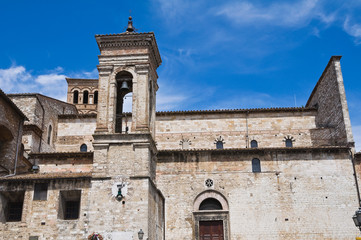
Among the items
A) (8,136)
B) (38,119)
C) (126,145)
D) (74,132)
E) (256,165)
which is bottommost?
(126,145)

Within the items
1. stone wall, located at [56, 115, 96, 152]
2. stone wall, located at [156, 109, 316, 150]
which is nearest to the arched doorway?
stone wall, located at [156, 109, 316, 150]

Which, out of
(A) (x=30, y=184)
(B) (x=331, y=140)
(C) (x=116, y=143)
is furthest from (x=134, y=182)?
(B) (x=331, y=140)

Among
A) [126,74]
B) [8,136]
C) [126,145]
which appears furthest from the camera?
[8,136]

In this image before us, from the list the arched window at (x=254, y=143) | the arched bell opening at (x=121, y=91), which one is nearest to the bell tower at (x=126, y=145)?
the arched bell opening at (x=121, y=91)

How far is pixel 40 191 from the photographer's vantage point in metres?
16.3

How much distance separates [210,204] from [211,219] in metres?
0.90

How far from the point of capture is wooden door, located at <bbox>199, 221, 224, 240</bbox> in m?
21.1

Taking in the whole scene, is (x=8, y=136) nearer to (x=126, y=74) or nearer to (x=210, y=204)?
(x=126, y=74)

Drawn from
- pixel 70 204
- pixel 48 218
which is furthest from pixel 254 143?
pixel 48 218

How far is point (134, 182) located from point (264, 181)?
886 cm

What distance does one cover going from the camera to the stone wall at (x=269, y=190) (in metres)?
21.0

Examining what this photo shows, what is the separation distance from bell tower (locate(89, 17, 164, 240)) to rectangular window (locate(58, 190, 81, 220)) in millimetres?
1066

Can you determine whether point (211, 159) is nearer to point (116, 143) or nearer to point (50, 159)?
point (116, 143)

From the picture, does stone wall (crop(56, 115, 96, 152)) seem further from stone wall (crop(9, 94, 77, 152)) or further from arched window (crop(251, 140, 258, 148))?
arched window (crop(251, 140, 258, 148))
